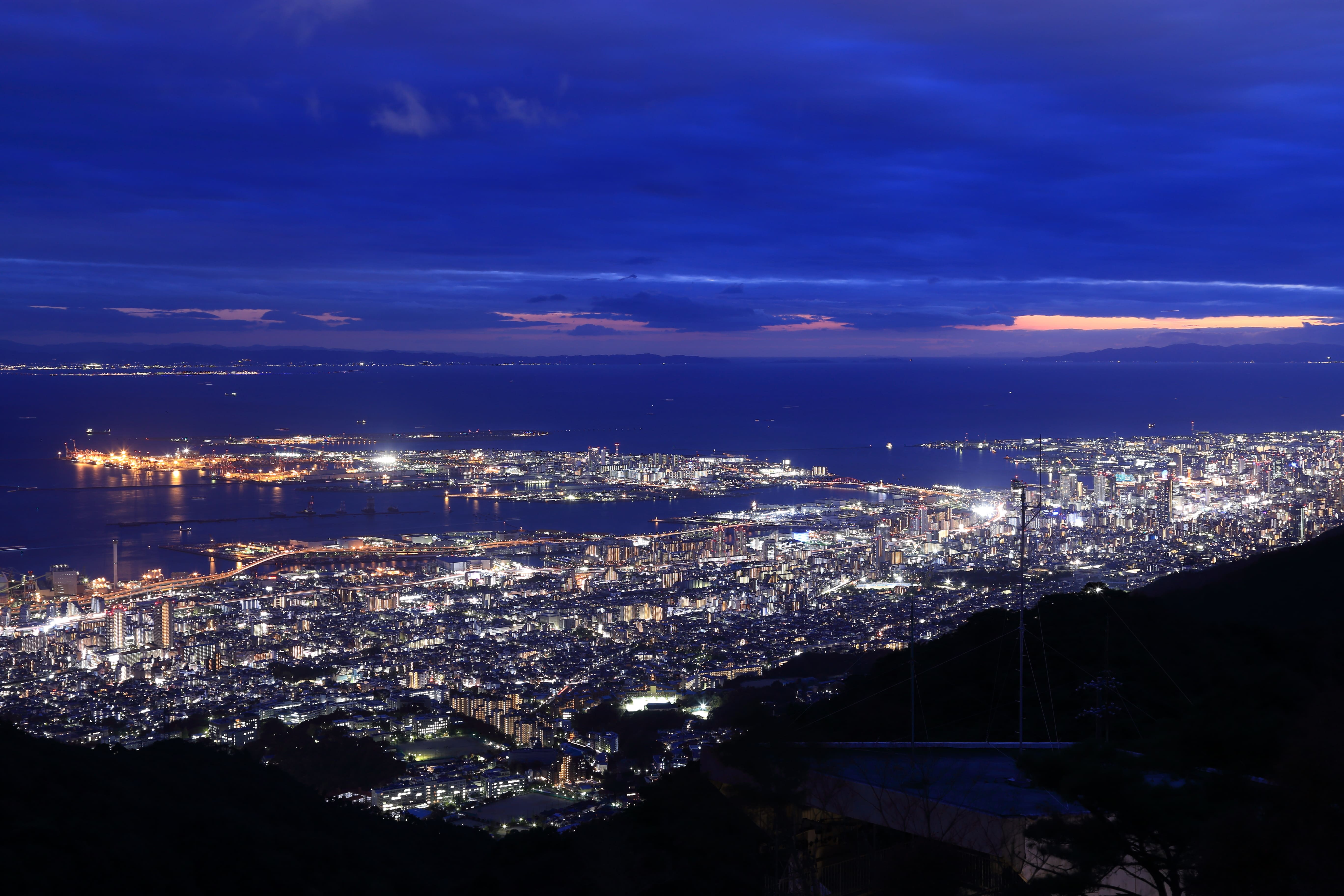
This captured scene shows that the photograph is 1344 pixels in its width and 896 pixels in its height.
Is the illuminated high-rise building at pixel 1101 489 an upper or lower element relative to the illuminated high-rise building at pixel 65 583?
upper

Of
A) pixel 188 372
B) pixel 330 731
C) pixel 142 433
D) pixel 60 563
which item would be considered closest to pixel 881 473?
pixel 60 563

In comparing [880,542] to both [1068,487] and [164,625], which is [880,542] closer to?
[1068,487]

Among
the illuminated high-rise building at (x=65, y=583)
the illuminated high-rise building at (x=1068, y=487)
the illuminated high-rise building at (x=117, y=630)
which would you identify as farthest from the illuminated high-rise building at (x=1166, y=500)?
the illuminated high-rise building at (x=65, y=583)

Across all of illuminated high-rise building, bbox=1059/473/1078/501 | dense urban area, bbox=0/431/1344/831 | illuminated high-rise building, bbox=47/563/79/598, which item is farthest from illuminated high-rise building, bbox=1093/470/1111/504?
illuminated high-rise building, bbox=47/563/79/598

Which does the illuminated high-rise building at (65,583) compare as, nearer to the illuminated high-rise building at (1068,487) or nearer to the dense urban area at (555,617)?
the dense urban area at (555,617)

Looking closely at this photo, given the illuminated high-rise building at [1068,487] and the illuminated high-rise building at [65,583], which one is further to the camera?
the illuminated high-rise building at [1068,487]

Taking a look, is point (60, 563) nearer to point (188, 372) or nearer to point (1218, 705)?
point (1218, 705)

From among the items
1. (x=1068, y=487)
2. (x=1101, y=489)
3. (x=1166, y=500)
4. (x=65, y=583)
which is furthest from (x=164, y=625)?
(x=1068, y=487)
